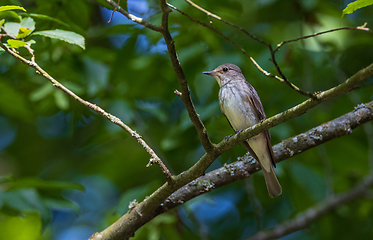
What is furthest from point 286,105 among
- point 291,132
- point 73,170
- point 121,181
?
point 73,170

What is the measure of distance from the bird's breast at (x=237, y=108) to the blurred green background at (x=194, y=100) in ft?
0.46

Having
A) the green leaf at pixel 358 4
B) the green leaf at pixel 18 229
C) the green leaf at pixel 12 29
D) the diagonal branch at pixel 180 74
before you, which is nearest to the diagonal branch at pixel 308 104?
the diagonal branch at pixel 180 74

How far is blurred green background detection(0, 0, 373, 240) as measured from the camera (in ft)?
12.4

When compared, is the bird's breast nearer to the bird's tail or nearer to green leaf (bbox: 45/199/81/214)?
the bird's tail

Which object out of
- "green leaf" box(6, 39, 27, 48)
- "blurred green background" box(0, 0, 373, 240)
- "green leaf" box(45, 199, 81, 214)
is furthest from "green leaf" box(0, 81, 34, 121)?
"green leaf" box(6, 39, 27, 48)

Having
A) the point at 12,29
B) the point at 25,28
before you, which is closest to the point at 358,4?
the point at 25,28

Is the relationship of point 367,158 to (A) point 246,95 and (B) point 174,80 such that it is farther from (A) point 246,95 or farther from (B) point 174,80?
(B) point 174,80

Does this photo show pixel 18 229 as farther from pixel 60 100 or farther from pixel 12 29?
pixel 12 29

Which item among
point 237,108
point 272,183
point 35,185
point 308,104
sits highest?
point 237,108

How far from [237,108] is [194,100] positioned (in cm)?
51

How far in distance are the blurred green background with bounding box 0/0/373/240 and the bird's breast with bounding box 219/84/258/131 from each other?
0.14 meters

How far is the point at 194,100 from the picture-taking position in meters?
4.10

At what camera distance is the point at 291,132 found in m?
4.18

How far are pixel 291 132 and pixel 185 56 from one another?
5.08 ft
